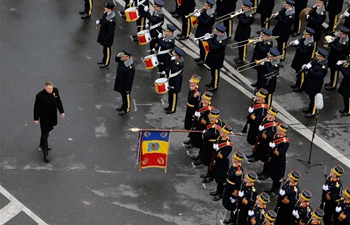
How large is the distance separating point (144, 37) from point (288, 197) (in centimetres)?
726

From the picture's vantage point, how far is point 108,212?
21.2m

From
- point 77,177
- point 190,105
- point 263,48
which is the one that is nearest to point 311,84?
point 263,48

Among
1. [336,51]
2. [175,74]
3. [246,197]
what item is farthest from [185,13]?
[246,197]

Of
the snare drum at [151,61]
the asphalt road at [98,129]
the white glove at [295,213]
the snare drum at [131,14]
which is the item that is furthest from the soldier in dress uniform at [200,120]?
the snare drum at [131,14]

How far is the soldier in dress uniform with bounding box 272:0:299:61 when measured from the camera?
2753 centimetres

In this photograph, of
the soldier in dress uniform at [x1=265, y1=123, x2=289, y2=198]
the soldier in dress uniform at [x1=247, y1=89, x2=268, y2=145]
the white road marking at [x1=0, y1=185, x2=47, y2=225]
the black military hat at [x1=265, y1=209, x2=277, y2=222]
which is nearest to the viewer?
the black military hat at [x1=265, y1=209, x2=277, y2=222]

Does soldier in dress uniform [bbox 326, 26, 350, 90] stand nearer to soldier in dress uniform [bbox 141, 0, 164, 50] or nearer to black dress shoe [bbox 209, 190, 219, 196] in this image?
soldier in dress uniform [bbox 141, 0, 164, 50]

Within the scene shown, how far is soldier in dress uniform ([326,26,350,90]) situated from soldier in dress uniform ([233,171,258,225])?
276 inches

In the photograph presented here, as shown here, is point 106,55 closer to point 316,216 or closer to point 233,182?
point 233,182

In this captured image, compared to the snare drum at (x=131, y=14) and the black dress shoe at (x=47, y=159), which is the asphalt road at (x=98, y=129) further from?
the snare drum at (x=131, y=14)

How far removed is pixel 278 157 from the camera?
22.2 meters

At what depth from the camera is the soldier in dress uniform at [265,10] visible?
29078 mm

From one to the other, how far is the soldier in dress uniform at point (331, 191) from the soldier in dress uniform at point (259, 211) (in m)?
2.00

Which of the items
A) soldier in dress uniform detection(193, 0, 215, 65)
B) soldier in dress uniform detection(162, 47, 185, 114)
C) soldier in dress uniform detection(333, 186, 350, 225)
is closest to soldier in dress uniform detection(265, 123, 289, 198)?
soldier in dress uniform detection(333, 186, 350, 225)
